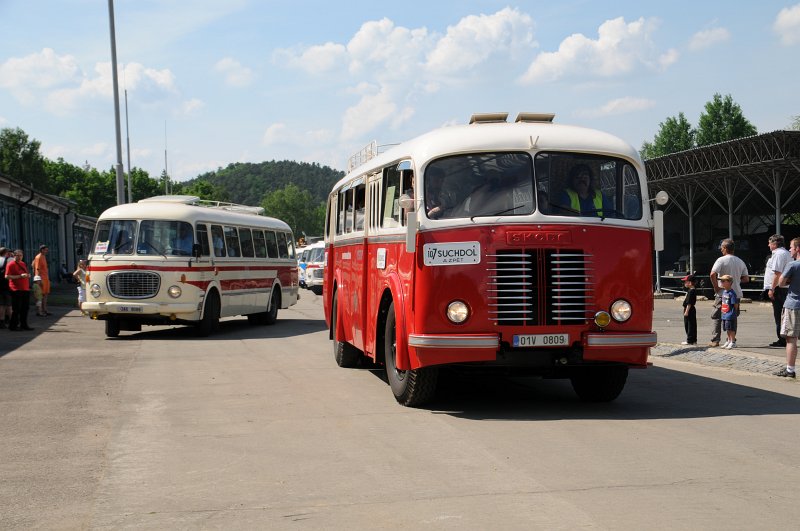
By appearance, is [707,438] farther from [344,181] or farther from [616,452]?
[344,181]

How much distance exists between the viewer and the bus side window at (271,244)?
25609 millimetres

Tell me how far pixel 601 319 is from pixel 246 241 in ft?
50.1

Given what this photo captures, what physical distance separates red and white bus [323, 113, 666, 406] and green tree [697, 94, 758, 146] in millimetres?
96316

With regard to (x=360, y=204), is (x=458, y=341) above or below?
below

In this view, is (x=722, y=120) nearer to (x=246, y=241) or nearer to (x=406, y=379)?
(x=246, y=241)

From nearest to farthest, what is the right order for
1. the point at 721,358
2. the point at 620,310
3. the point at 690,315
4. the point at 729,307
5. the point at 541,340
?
the point at 541,340 → the point at 620,310 → the point at 721,358 → the point at 729,307 → the point at 690,315

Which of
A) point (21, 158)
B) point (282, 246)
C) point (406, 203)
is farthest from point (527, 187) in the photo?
point (21, 158)

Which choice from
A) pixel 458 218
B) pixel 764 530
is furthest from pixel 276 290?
pixel 764 530

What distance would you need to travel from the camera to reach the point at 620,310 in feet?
32.6

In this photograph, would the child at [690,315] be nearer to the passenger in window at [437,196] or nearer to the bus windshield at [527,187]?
the bus windshield at [527,187]

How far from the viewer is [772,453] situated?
7.75m

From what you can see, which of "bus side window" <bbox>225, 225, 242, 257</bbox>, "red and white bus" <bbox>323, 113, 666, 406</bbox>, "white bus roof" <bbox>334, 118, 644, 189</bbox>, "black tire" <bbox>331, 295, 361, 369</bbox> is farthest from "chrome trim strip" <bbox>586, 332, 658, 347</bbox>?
"bus side window" <bbox>225, 225, 242, 257</bbox>

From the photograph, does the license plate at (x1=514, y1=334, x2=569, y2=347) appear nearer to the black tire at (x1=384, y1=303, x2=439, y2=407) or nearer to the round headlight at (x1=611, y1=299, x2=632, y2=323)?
the round headlight at (x1=611, y1=299, x2=632, y2=323)

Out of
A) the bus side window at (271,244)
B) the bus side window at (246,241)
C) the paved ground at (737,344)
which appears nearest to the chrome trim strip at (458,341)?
the paved ground at (737,344)
